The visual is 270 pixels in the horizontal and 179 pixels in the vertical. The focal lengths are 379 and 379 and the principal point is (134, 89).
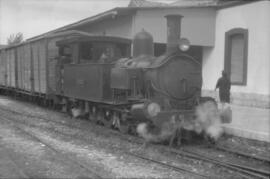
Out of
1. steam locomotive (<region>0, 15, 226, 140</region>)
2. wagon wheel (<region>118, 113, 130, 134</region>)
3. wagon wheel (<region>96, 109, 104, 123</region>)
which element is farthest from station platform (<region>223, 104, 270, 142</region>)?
wagon wheel (<region>96, 109, 104, 123</region>)

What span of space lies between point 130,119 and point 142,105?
1.11m

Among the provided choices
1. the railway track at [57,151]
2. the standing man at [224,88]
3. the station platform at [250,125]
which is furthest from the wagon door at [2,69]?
the station platform at [250,125]

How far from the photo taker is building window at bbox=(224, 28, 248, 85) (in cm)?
1452

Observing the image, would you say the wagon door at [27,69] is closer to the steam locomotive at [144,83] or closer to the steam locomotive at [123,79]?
the steam locomotive at [123,79]

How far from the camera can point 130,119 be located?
8977mm

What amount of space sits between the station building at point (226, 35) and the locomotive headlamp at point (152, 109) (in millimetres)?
5700

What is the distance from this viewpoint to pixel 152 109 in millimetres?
7762

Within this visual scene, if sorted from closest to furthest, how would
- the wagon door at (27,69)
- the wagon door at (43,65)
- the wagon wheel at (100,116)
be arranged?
the wagon wheel at (100,116), the wagon door at (43,65), the wagon door at (27,69)

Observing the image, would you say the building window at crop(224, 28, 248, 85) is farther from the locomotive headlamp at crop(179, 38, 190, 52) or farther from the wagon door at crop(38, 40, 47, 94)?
the wagon door at crop(38, 40, 47, 94)

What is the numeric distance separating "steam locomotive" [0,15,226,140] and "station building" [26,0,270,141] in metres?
2.36

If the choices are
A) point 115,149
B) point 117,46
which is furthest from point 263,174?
point 117,46

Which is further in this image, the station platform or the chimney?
the station platform

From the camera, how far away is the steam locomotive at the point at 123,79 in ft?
27.2

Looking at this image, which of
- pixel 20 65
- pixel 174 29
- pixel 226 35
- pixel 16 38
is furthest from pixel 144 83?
pixel 16 38
